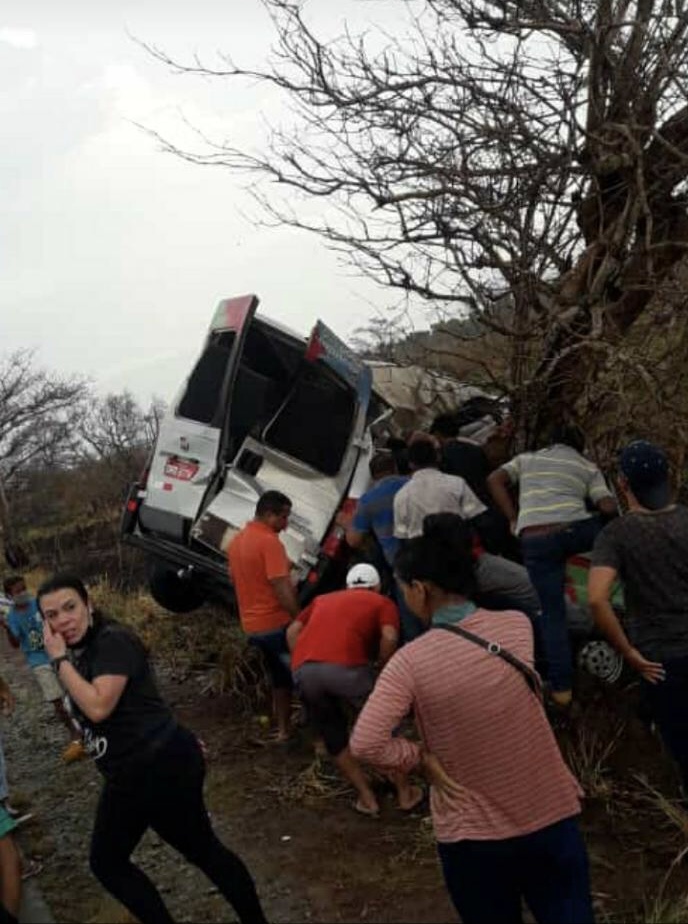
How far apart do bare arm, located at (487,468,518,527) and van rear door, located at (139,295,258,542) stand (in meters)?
2.33

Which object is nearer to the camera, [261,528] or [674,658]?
[674,658]

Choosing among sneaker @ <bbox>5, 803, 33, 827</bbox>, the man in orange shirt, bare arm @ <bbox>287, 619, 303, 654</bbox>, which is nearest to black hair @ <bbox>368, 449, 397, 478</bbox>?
the man in orange shirt

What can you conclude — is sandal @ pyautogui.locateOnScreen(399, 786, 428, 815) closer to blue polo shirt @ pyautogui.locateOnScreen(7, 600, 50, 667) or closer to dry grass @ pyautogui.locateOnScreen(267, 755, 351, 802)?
dry grass @ pyautogui.locateOnScreen(267, 755, 351, 802)

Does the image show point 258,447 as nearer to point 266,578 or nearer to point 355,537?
point 355,537

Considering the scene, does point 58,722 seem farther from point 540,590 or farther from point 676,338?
point 676,338

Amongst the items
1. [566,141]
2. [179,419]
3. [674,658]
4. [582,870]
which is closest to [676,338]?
[566,141]

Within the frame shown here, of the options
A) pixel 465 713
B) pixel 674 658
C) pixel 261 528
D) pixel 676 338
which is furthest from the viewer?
pixel 676 338

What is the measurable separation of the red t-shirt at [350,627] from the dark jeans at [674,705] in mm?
1380

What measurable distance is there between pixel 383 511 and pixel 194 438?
227 cm

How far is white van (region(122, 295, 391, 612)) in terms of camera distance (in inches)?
279

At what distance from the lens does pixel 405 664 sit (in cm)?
A: 240

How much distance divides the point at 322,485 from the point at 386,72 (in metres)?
3.09

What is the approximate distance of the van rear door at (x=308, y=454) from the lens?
23.2ft

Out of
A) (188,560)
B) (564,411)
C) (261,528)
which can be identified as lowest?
(188,560)
